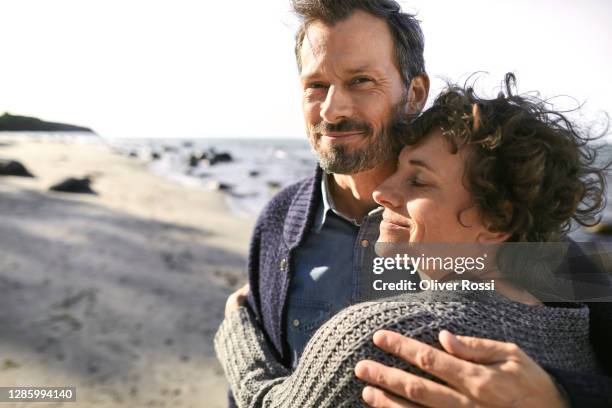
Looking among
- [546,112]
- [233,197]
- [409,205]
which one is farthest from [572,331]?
[233,197]

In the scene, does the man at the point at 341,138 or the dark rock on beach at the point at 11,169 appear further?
the dark rock on beach at the point at 11,169

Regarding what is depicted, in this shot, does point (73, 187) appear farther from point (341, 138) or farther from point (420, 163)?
point (420, 163)

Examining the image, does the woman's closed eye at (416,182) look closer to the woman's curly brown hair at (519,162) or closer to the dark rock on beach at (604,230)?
the woman's curly brown hair at (519,162)

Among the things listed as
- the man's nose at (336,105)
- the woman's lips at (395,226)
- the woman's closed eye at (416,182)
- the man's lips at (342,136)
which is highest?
the man's nose at (336,105)

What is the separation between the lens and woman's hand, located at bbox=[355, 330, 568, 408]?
1051 mm

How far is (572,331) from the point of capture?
1354 mm

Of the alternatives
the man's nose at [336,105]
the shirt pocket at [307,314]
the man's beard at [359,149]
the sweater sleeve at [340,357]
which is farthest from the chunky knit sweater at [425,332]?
the man's nose at [336,105]

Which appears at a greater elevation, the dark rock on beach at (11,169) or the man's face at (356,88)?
the man's face at (356,88)

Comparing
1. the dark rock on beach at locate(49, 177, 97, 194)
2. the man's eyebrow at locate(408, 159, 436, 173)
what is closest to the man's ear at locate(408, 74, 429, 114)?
the man's eyebrow at locate(408, 159, 436, 173)

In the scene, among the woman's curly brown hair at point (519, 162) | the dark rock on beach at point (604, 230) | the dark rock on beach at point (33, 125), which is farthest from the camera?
the dark rock on beach at point (604, 230)

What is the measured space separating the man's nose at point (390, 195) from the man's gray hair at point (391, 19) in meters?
0.86

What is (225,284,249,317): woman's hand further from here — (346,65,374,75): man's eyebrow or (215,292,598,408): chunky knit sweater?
(346,65,374,75): man's eyebrow

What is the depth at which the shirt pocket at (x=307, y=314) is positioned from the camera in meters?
2.12

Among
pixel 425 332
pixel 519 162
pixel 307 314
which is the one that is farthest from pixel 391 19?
pixel 425 332
